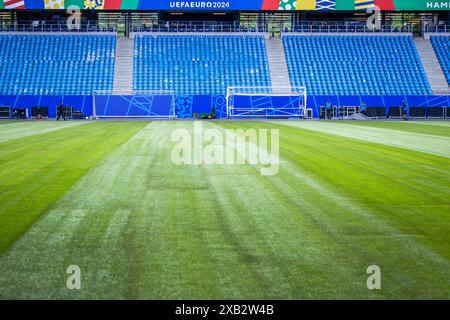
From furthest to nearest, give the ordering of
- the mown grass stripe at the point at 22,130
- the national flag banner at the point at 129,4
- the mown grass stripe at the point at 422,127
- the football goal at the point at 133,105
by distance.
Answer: the national flag banner at the point at 129,4 → the football goal at the point at 133,105 → the mown grass stripe at the point at 422,127 → the mown grass stripe at the point at 22,130

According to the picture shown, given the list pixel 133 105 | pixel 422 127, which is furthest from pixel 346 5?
pixel 422 127

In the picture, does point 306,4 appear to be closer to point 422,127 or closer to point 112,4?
point 112,4

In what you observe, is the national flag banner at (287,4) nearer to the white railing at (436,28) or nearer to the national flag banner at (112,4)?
the national flag banner at (112,4)

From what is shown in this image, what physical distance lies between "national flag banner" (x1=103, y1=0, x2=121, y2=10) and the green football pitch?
41.2 metres

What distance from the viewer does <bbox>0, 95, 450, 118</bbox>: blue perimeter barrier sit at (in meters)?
46.5

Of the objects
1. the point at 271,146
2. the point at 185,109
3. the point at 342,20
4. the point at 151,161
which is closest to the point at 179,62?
the point at 185,109

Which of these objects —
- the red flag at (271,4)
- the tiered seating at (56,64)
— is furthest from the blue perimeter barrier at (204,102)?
the red flag at (271,4)

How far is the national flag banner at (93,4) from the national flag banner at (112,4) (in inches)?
13.4

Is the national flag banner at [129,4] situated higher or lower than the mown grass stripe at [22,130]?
higher

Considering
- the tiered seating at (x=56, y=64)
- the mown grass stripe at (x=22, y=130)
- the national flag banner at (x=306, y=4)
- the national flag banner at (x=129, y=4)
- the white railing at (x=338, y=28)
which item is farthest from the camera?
the white railing at (x=338, y=28)

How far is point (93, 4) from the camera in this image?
50250 mm

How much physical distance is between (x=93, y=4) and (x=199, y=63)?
1020cm

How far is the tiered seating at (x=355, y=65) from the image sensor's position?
164 ft

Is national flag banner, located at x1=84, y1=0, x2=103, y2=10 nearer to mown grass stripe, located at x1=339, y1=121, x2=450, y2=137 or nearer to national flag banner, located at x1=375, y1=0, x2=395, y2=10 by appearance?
national flag banner, located at x1=375, y1=0, x2=395, y2=10
